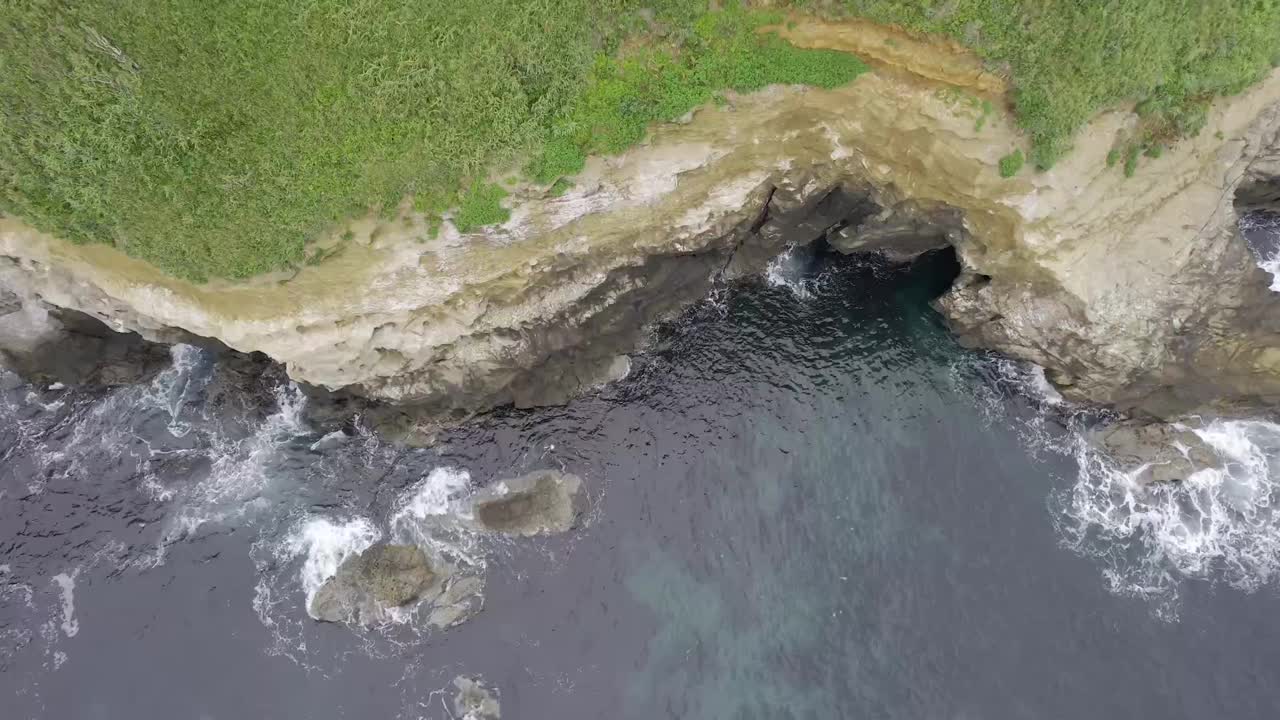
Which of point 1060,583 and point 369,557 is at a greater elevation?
point 369,557

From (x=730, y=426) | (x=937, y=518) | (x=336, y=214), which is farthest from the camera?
(x=730, y=426)

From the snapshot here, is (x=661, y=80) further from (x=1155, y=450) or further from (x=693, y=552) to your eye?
(x=1155, y=450)

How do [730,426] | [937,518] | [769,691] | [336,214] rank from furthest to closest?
[730,426]
[937,518]
[769,691]
[336,214]

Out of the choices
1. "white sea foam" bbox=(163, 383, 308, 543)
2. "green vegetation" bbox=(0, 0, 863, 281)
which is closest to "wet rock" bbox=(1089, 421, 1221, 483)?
"green vegetation" bbox=(0, 0, 863, 281)

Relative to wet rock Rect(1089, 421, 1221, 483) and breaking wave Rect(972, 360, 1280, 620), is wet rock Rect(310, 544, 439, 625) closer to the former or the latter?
breaking wave Rect(972, 360, 1280, 620)

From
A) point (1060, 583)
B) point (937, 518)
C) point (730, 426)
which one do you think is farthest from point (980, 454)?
point (730, 426)

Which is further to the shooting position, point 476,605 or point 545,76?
point 476,605

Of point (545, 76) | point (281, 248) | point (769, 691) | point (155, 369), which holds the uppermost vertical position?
point (545, 76)

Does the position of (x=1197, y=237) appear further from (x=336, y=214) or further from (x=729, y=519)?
(x=336, y=214)
